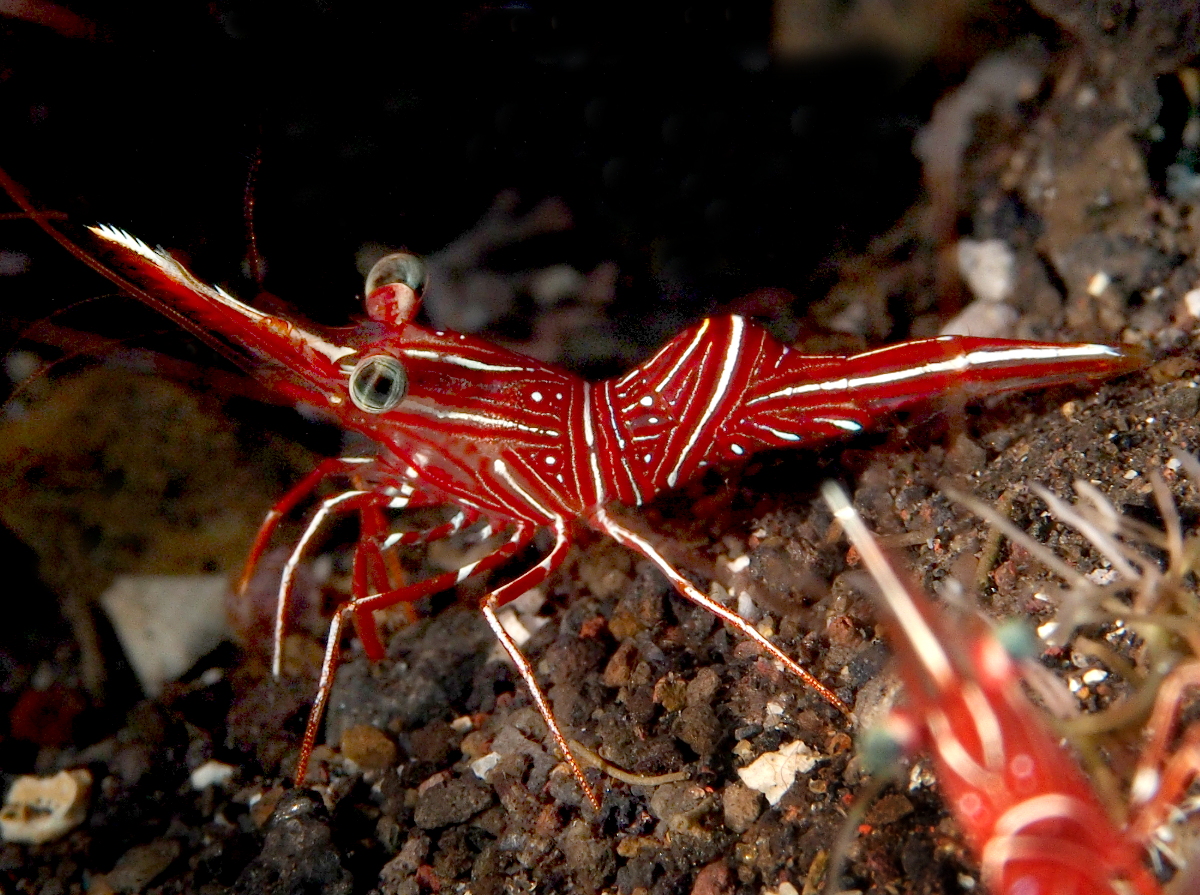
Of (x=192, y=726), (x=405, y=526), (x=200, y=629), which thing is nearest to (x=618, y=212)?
(x=405, y=526)

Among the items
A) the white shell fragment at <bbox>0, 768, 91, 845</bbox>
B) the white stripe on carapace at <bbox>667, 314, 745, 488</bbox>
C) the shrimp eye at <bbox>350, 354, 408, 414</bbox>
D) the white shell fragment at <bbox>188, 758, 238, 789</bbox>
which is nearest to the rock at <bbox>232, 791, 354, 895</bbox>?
the white shell fragment at <bbox>188, 758, 238, 789</bbox>

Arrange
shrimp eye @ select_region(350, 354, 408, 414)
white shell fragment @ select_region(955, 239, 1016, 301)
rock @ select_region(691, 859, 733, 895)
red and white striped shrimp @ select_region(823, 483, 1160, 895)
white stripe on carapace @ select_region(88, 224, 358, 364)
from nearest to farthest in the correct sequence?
1. red and white striped shrimp @ select_region(823, 483, 1160, 895)
2. rock @ select_region(691, 859, 733, 895)
3. white stripe on carapace @ select_region(88, 224, 358, 364)
4. shrimp eye @ select_region(350, 354, 408, 414)
5. white shell fragment @ select_region(955, 239, 1016, 301)

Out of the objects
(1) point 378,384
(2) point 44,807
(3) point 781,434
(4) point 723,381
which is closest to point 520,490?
(1) point 378,384

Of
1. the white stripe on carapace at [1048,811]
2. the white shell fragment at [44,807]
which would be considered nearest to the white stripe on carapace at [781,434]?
the white stripe on carapace at [1048,811]

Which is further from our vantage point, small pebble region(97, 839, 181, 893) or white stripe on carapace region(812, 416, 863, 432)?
white stripe on carapace region(812, 416, 863, 432)

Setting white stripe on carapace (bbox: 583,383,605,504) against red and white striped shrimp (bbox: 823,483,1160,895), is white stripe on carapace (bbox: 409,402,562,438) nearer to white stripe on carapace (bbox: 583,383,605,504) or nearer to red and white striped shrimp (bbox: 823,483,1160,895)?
white stripe on carapace (bbox: 583,383,605,504)

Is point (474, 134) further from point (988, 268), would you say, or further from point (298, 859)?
point (298, 859)

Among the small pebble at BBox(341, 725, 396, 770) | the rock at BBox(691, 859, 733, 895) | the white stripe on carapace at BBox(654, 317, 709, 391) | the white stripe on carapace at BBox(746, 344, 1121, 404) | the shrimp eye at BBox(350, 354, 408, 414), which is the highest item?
the shrimp eye at BBox(350, 354, 408, 414)
